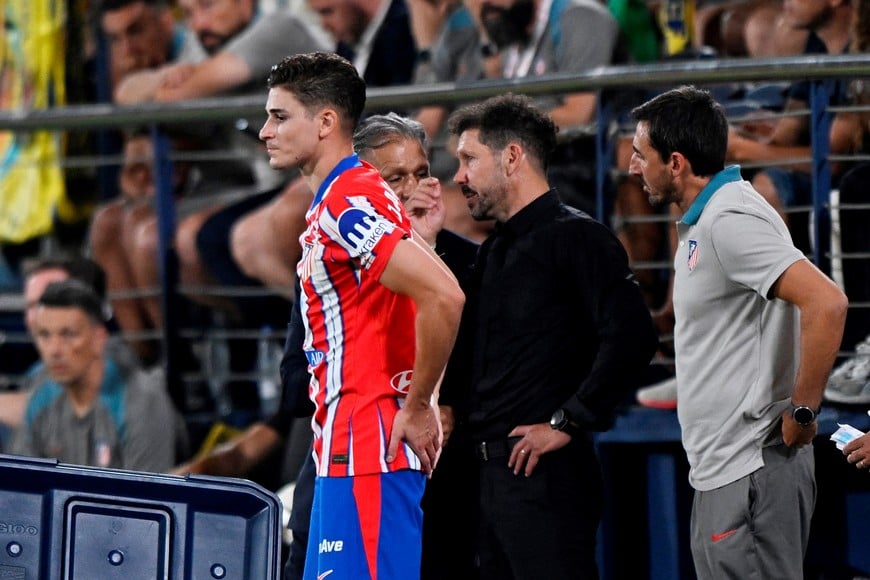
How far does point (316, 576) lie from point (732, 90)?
2.95m

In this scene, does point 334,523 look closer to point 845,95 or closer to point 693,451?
point 693,451

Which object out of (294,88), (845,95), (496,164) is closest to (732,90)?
(845,95)

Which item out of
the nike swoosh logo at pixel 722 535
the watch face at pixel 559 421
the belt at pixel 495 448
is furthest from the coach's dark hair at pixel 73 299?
the nike swoosh logo at pixel 722 535

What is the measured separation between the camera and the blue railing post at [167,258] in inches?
250

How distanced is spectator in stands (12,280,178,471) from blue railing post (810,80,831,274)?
9.46 feet

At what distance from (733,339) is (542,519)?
→ 0.72m

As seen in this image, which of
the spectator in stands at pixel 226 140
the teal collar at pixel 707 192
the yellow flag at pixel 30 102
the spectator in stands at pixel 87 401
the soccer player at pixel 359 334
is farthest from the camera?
the yellow flag at pixel 30 102

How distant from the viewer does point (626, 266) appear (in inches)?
152

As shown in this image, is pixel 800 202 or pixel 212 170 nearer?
pixel 800 202

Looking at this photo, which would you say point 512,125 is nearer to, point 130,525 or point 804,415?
point 804,415

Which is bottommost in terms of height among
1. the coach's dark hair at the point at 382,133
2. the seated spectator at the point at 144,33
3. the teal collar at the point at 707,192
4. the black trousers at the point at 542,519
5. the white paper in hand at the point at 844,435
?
the black trousers at the point at 542,519

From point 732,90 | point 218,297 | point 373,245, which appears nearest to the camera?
point 373,245

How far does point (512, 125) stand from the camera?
13.1ft

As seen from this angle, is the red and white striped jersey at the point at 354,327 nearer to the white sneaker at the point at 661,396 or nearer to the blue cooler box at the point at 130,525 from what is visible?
the blue cooler box at the point at 130,525
